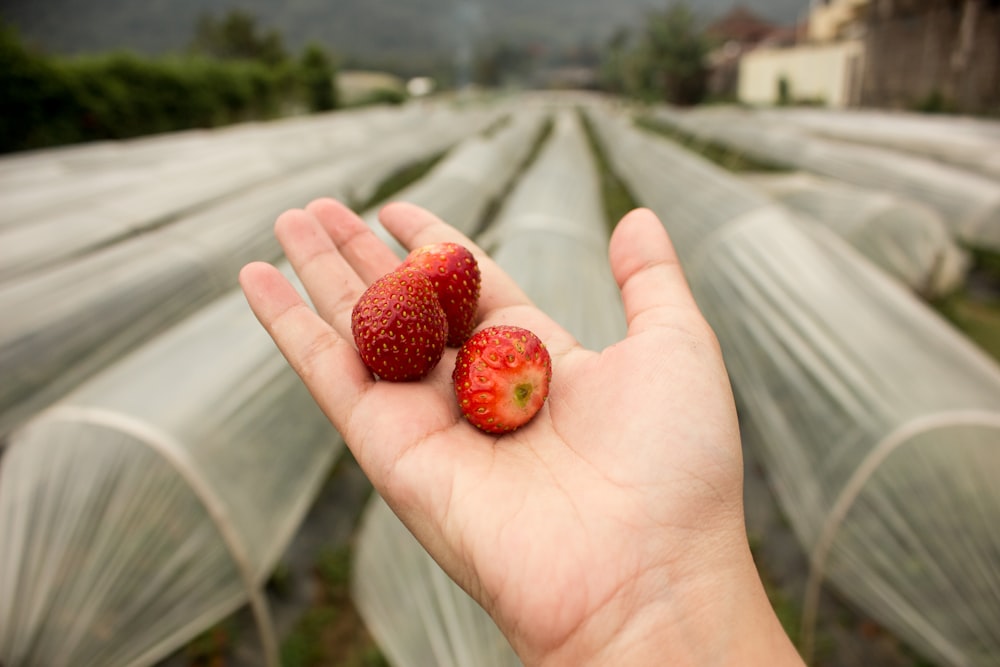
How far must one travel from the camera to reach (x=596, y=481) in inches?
43.6

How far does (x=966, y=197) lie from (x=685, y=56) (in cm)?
2243

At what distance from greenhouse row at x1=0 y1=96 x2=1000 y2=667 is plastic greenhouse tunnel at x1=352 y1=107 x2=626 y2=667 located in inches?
0.4

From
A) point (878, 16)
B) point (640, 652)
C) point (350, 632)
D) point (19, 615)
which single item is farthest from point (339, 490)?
point (878, 16)

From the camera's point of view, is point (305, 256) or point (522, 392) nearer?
point (522, 392)

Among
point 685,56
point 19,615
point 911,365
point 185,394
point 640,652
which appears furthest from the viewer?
point 685,56

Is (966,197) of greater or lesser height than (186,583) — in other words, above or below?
below

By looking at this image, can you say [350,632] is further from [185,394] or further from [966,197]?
[966,197]

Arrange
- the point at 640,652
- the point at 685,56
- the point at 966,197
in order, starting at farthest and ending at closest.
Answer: the point at 685,56
the point at 966,197
the point at 640,652

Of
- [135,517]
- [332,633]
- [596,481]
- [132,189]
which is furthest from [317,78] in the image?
[596,481]

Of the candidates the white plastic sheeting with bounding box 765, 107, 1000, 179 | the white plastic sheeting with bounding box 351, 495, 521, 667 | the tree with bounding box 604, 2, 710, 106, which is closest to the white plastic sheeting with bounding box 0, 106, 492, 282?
the white plastic sheeting with bounding box 351, 495, 521, 667

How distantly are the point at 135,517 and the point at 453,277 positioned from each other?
118cm

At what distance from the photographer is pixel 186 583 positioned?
1.83 metres

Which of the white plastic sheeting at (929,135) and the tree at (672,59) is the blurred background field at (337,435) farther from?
the tree at (672,59)

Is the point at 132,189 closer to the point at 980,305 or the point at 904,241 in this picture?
the point at 904,241
